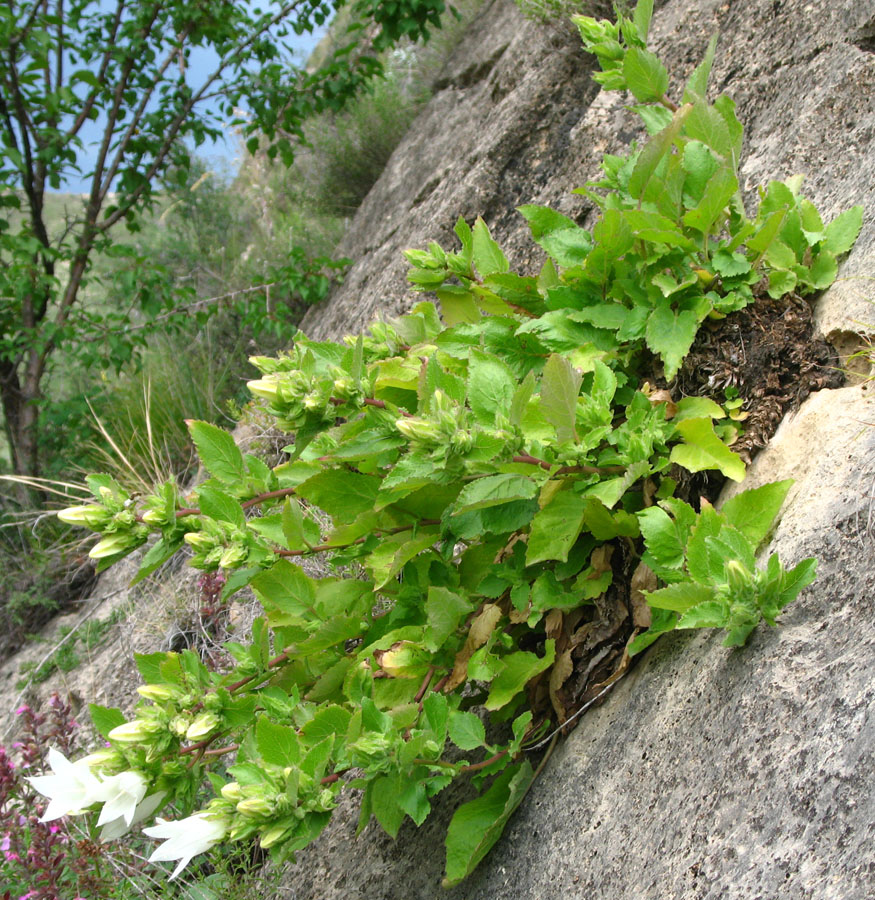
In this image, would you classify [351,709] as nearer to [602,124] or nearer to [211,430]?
[211,430]

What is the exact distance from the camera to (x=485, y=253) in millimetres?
1875

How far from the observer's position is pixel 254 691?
163cm

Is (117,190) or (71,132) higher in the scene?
(71,132)

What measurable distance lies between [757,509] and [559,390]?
1.29 ft

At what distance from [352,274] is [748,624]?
11.8 feet

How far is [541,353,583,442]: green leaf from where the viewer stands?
1313 mm

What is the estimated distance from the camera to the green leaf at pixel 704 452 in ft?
4.61

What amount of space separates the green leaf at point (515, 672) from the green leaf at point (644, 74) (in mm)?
1245

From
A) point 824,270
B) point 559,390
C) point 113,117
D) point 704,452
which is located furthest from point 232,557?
point 113,117

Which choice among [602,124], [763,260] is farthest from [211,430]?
[602,124]

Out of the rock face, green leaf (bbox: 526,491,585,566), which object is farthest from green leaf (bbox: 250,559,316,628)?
the rock face

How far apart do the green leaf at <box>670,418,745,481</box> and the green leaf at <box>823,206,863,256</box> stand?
560 millimetres

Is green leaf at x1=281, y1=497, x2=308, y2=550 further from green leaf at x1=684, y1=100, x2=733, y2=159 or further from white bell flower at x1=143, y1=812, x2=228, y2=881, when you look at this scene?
green leaf at x1=684, y1=100, x2=733, y2=159

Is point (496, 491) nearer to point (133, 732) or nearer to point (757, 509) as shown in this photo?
point (757, 509)
